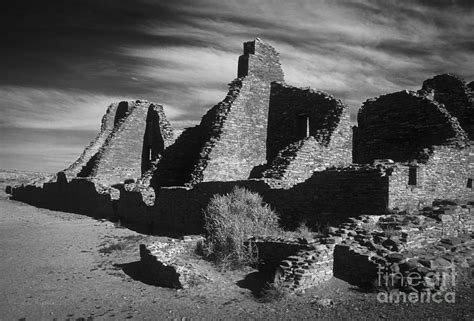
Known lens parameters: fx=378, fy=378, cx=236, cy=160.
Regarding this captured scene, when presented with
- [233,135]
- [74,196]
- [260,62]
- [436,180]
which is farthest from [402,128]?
[74,196]

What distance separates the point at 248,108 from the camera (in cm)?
1833

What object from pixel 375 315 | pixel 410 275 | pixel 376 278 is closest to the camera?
pixel 375 315

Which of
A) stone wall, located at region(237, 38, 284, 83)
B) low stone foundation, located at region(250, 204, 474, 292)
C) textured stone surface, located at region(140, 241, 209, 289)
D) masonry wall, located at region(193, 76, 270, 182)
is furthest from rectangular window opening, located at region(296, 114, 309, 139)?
textured stone surface, located at region(140, 241, 209, 289)

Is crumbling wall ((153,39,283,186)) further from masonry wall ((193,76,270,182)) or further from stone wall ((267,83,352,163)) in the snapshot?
stone wall ((267,83,352,163))

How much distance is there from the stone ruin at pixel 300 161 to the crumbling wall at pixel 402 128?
1.6 inches

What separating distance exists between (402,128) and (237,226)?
9.00m

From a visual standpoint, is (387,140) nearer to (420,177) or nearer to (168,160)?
(420,177)

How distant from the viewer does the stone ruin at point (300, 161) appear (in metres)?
10.8

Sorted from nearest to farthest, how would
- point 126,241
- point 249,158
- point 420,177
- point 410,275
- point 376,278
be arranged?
point 410,275, point 376,278, point 420,177, point 126,241, point 249,158

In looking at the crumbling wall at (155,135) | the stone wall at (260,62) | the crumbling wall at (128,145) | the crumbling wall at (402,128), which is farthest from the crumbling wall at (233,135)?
the crumbling wall at (402,128)

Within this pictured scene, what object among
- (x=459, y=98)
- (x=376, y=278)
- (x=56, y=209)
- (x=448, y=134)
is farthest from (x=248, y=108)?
(x=56, y=209)

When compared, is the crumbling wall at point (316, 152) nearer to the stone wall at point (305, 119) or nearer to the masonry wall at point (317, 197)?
the stone wall at point (305, 119)

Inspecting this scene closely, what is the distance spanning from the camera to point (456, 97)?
1828 centimetres

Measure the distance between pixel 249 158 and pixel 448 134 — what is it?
8.36 meters
